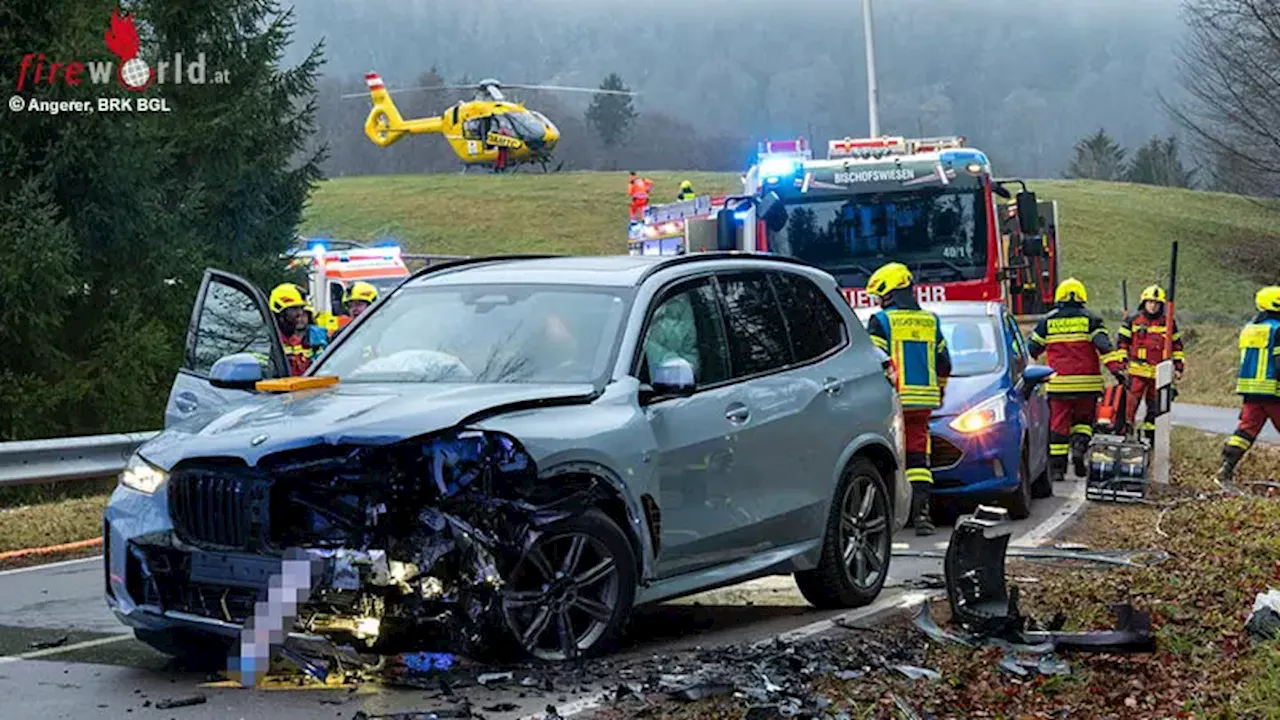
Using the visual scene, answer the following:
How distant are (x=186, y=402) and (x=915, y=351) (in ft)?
17.2

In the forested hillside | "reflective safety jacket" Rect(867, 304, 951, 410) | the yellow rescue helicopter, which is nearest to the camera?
"reflective safety jacket" Rect(867, 304, 951, 410)

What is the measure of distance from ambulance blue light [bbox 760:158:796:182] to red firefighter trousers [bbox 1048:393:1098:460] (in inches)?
160

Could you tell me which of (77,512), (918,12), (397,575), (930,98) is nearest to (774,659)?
(397,575)

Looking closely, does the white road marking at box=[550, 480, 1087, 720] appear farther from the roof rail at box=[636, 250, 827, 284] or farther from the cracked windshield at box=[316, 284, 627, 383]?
the roof rail at box=[636, 250, 827, 284]

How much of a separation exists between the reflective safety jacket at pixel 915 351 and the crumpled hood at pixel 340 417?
197 inches

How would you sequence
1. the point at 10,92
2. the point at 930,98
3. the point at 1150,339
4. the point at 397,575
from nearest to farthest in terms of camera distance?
the point at 397,575 → the point at 1150,339 → the point at 10,92 → the point at 930,98

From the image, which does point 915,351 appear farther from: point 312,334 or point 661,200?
point 661,200

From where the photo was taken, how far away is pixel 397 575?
6.36 metres

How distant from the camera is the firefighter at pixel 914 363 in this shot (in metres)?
11.9

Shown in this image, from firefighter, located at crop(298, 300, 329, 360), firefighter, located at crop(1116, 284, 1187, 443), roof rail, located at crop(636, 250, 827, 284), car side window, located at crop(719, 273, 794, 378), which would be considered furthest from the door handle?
firefighter, located at crop(1116, 284, 1187, 443)

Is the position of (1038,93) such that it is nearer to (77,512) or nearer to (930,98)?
(930,98)

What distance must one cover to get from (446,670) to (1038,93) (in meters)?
104

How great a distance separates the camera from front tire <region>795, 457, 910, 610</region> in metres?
8.55

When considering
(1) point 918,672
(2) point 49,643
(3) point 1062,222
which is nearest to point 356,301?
(2) point 49,643
